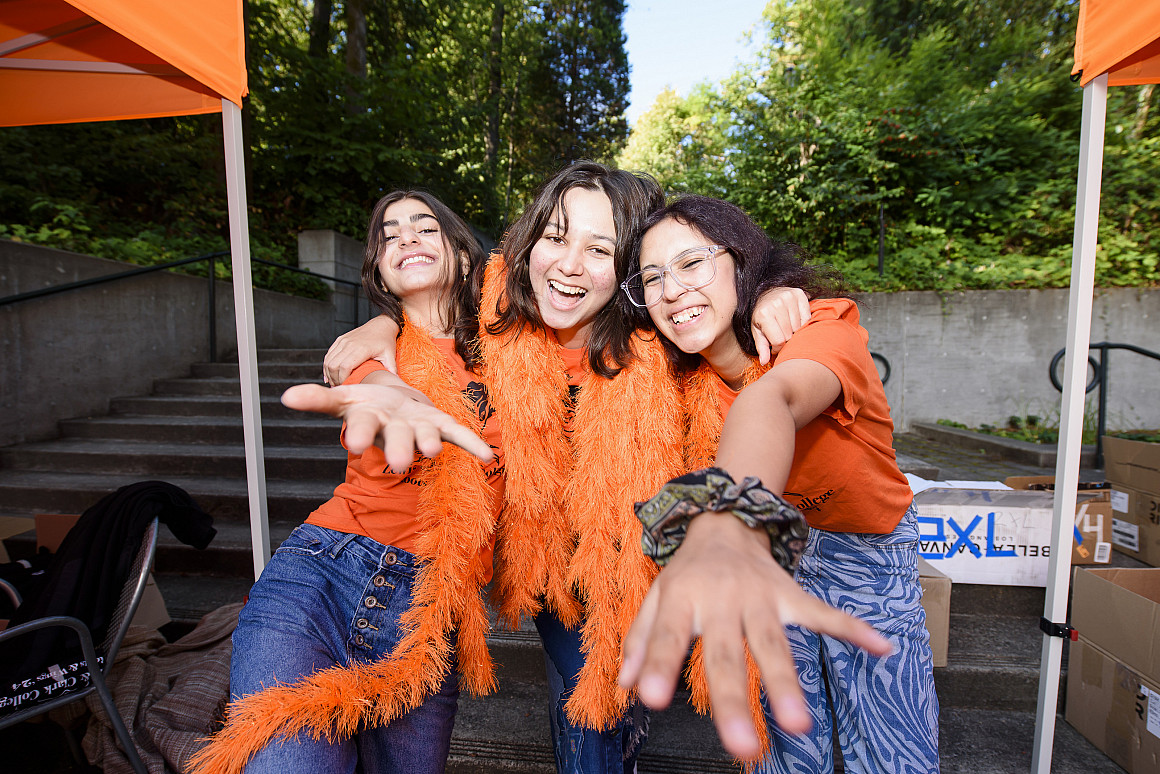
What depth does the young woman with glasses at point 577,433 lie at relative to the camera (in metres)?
1.54

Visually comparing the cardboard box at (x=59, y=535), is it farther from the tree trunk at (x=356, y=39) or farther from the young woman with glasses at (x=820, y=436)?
the tree trunk at (x=356, y=39)

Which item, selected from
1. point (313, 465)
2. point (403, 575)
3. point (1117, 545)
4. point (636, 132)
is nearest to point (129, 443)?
point (313, 465)

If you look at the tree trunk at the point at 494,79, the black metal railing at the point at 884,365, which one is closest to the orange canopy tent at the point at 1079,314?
the black metal railing at the point at 884,365

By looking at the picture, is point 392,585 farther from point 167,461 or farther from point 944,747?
point 167,461

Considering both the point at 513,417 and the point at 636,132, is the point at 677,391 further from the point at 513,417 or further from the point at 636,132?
the point at 636,132

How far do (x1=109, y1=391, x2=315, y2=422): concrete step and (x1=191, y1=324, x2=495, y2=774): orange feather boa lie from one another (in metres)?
4.03

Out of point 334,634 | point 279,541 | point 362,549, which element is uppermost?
point 362,549

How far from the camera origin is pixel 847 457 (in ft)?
4.31

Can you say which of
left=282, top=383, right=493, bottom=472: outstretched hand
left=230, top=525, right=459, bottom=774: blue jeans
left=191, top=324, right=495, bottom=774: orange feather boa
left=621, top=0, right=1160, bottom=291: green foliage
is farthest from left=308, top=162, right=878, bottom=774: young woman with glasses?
left=621, top=0, right=1160, bottom=291: green foliage

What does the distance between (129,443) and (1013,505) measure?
249 inches

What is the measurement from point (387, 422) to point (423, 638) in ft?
2.24

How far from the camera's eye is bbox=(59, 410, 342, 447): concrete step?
4645 mm

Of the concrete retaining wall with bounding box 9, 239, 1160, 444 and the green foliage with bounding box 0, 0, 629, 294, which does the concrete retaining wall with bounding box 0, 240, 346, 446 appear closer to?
the concrete retaining wall with bounding box 9, 239, 1160, 444

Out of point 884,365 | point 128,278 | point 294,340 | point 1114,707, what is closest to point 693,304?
point 1114,707
